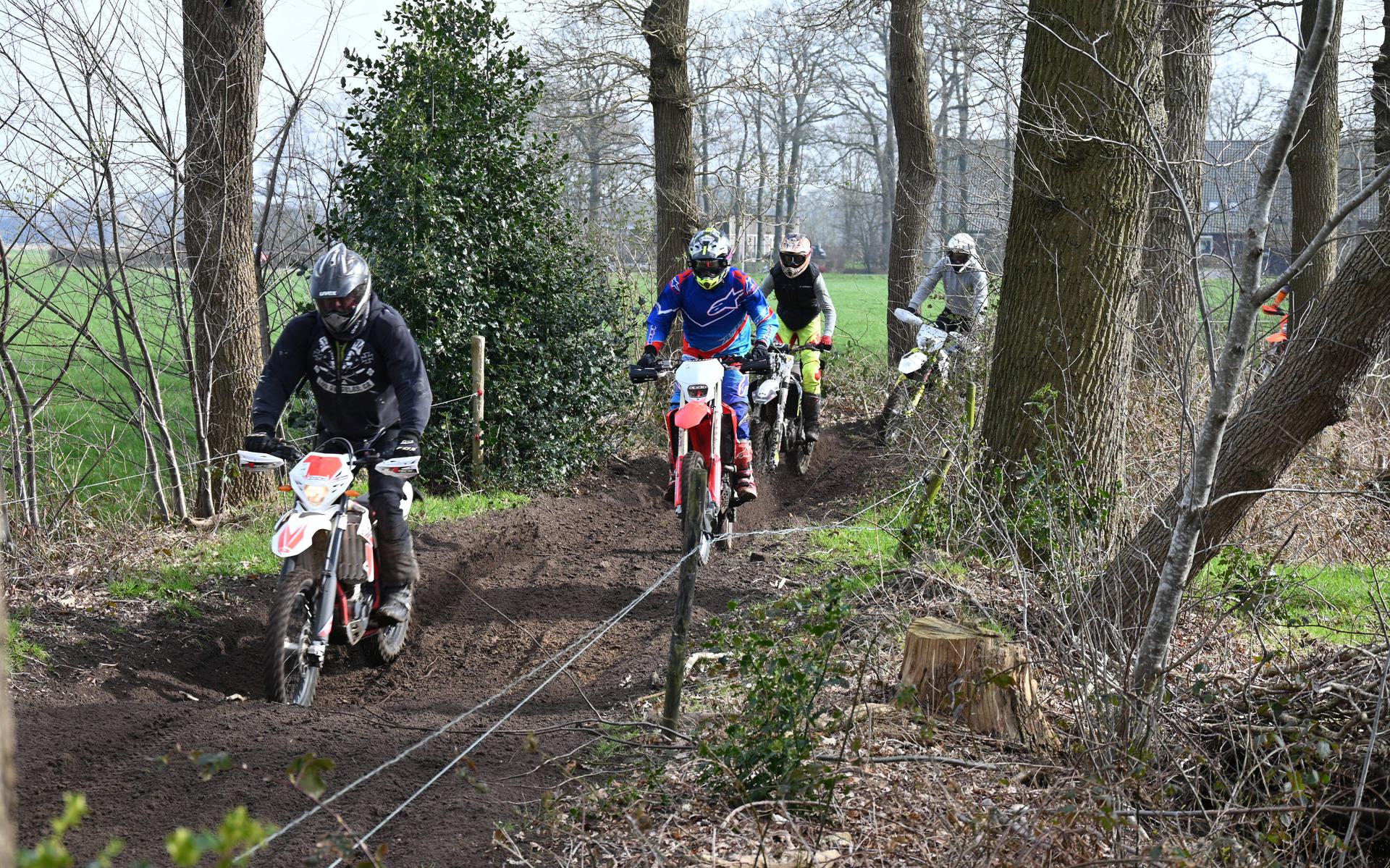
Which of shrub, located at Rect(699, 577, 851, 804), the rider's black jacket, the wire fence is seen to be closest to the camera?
the wire fence

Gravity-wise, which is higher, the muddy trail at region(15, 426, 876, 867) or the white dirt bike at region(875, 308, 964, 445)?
the white dirt bike at region(875, 308, 964, 445)

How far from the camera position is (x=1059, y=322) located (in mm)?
7383

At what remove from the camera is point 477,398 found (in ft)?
34.6

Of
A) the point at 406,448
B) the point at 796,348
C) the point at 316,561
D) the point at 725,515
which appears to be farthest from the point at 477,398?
the point at 316,561

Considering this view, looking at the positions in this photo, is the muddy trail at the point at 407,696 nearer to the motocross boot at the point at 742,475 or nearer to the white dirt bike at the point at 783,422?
the motocross boot at the point at 742,475

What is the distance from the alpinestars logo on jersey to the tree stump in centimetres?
333

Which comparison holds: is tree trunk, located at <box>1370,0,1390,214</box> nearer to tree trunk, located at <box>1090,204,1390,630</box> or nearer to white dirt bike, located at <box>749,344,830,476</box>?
white dirt bike, located at <box>749,344,830,476</box>

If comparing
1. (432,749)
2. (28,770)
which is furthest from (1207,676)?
(28,770)

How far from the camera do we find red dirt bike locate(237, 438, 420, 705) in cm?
537

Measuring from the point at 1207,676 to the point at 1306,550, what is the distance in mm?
5358

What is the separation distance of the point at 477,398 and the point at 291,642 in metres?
5.23

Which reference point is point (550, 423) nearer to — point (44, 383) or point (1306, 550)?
point (44, 383)

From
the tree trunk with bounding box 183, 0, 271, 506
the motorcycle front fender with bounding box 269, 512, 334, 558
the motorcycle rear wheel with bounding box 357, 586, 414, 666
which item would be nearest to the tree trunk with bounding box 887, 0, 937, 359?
the tree trunk with bounding box 183, 0, 271, 506

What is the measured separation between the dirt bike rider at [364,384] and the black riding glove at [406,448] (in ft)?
0.04
